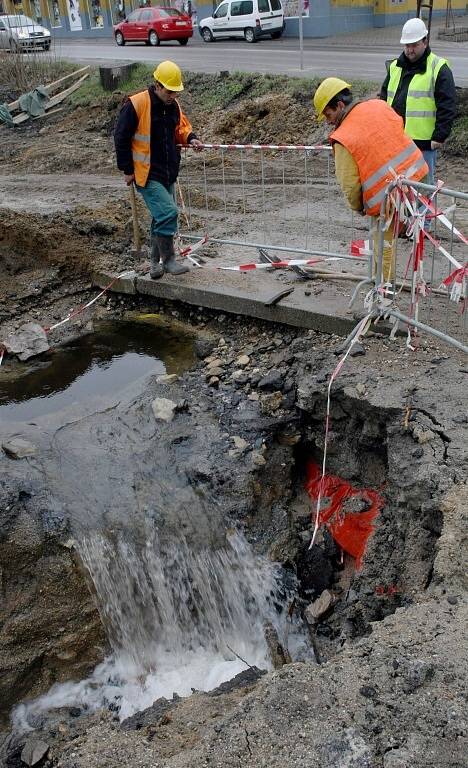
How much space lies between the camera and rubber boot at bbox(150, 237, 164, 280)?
7.07 meters

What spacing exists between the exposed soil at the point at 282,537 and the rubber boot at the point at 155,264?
15.6 inches

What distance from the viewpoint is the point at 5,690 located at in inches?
178

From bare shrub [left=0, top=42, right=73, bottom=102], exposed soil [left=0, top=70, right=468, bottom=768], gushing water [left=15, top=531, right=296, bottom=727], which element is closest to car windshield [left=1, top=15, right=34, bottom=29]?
bare shrub [left=0, top=42, right=73, bottom=102]

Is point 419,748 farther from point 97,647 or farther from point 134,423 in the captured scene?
point 134,423

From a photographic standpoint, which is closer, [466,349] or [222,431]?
[466,349]

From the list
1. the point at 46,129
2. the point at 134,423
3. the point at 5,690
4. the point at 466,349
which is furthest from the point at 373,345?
the point at 46,129

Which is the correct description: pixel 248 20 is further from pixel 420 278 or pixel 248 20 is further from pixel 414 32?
pixel 420 278

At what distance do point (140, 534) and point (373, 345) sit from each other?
7.53 ft

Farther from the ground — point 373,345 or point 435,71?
point 435,71

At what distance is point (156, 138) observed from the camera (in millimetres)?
6426

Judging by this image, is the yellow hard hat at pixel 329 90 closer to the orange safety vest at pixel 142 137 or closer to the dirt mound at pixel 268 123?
the orange safety vest at pixel 142 137

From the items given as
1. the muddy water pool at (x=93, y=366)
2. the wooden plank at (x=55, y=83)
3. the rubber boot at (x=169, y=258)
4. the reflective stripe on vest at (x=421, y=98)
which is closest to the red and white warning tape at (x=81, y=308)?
the muddy water pool at (x=93, y=366)

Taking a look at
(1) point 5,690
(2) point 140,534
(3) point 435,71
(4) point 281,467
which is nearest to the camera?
(1) point 5,690

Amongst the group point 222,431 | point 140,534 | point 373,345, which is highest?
point 373,345
